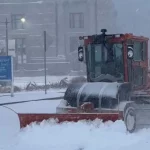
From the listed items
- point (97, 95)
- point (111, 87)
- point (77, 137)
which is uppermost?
point (111, 87)

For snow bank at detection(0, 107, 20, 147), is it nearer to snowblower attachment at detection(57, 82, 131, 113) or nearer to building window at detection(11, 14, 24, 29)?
snowblower attachment at detection(57, 82, 131, 113)

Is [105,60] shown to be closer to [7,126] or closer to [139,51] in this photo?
[139,51]

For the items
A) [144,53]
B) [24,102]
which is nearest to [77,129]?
[144,53]

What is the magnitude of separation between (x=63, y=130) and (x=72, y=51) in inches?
1944

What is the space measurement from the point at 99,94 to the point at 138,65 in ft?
8.63

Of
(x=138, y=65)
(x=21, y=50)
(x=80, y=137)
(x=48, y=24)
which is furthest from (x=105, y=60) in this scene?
(x=21, y=50)

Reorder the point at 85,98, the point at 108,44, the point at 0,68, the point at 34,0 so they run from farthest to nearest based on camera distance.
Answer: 1. the point at 34,0
2. the point at 0,68
3. the point at 108,44
4. the point at 85,98

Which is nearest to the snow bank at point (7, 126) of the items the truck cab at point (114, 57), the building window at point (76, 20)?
the truck cab at point (114, 57)

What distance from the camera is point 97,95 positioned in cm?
1365

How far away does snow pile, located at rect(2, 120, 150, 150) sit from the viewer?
11273mm

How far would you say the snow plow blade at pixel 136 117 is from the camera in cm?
1207

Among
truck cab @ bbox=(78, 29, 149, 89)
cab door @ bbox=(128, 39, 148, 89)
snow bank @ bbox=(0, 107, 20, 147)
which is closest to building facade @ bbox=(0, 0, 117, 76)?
snow bank @ bbox=(0, 107, 20, 147)

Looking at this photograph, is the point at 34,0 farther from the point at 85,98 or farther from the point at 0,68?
the point at 85,98

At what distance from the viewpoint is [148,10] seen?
359 feet
